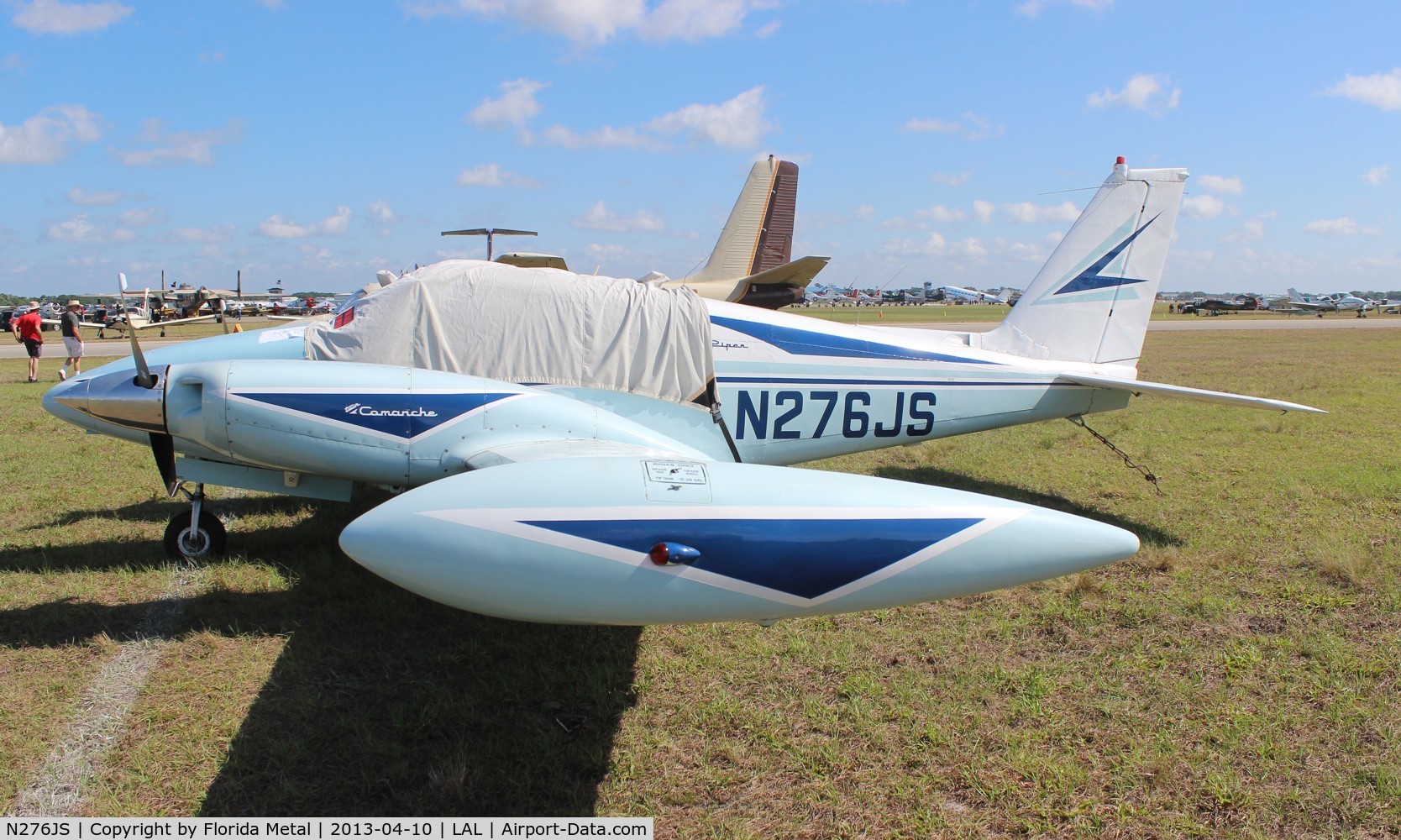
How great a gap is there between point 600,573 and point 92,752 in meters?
2.35

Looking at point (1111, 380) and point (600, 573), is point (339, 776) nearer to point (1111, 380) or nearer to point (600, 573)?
point (600, 573)

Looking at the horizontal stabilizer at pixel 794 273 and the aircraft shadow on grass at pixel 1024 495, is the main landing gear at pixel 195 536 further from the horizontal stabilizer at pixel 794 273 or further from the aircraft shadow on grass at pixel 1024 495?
the horizontal stabilizer at pixel 794 273

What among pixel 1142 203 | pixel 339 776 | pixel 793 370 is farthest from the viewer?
pixel 1142 203

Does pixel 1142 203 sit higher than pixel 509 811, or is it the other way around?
pixel 1142 203

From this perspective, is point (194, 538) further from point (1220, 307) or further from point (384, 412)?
point (1220, 307)

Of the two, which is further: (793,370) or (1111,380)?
(1111,380)

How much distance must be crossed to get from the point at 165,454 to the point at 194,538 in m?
0.98

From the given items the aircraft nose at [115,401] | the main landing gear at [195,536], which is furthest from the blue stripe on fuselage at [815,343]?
the main landing gear at [195,536]

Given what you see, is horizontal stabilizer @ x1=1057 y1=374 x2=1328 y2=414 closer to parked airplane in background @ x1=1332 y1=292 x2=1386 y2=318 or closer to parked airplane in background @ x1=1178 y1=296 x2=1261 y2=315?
parked airplane in background @ x1=1178 y1=296 x2=1261 y2=315

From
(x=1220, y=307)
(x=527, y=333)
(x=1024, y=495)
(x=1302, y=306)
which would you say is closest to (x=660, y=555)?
(x=527, y=333)

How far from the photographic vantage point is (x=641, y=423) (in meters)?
5.23

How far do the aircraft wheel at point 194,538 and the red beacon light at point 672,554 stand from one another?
13.8 feet

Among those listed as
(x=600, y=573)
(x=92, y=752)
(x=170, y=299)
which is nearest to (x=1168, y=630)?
(x=600, y=573)

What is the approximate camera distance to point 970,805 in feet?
10.3
